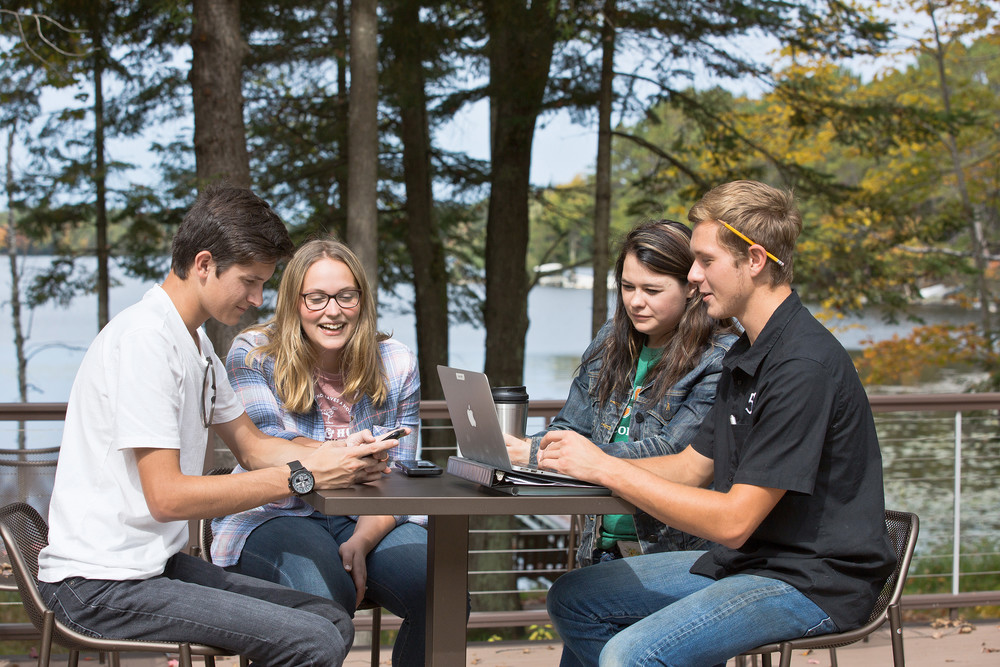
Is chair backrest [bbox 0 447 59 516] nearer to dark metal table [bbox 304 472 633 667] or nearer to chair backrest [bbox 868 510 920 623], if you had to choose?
dark metal table [bbox 304 472 633 667]

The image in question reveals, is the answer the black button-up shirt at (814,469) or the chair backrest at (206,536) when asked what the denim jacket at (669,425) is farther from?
the chair backrest at (206,536)

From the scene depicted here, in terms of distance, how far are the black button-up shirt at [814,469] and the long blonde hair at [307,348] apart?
116cm

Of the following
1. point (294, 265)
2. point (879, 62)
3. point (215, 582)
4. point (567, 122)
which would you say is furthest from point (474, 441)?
point (879, 62)

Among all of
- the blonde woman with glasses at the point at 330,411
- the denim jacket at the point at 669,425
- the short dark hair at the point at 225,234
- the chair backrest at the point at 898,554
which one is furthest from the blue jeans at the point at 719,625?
the short dark hair at the point at 225,234

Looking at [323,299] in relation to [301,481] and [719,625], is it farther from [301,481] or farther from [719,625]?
[719,625]

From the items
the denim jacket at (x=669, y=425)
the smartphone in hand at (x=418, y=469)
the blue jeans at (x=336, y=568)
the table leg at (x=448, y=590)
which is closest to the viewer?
the table leg at (x=448, y=590)

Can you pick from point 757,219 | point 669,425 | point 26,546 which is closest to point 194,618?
point 26,546

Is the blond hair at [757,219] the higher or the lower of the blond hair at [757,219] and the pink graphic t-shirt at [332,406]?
the higher

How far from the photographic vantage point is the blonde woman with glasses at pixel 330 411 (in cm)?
260

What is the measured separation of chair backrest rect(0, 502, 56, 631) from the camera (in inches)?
78.4

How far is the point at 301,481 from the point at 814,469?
1092 millimetres

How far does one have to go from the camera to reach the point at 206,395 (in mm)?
2232

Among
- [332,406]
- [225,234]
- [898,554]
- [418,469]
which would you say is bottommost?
[898,554]

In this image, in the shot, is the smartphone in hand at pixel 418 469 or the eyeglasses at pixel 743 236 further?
the smartphone in hand at pixel 418 469
